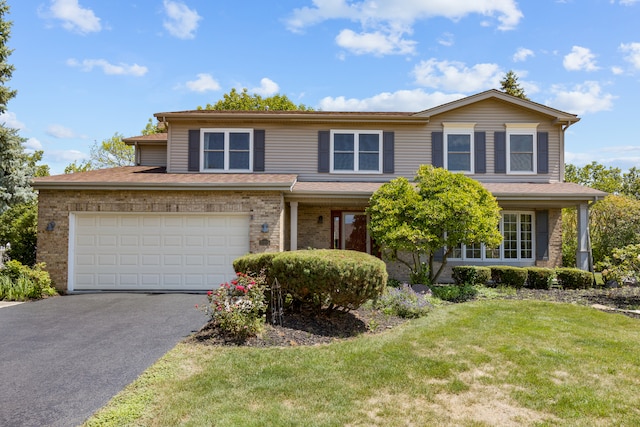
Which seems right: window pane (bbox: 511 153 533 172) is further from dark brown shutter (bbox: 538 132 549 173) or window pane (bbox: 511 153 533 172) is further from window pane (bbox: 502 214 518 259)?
window pane (bbox: 502 214 518 259)

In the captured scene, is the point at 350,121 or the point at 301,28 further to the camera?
the point at 301,28

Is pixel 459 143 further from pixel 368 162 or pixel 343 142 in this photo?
pixel 343 142

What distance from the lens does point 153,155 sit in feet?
51.8

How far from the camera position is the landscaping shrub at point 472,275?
11836 millimetres

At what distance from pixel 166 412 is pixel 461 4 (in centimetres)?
1160

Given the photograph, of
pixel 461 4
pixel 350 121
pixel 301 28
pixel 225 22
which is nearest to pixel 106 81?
pixel 225 22

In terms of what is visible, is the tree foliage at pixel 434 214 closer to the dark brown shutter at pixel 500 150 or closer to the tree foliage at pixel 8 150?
the dark brown shutter at pixel 500 150

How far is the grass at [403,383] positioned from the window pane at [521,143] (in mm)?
8436

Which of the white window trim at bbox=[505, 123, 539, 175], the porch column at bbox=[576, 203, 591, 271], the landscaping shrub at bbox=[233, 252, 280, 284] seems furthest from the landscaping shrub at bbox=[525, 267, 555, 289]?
the landscaping shrub at bbox=[233, 252, 280, 284]

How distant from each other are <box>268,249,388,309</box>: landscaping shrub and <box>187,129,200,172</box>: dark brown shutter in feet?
25.8

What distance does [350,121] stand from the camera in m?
13.6

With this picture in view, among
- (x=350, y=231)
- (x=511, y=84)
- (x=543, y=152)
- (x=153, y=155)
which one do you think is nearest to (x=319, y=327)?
(x=350, y=231)

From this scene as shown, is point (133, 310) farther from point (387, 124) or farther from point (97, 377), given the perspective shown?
point (387, 124)

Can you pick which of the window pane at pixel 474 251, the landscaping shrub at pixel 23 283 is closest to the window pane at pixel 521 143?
the window pane at pixel 474 251
